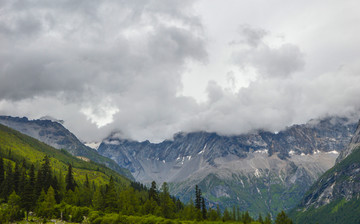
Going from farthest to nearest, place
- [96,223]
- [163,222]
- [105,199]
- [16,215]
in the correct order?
[105,199]
[163,222]
[96,223]
[16,215]

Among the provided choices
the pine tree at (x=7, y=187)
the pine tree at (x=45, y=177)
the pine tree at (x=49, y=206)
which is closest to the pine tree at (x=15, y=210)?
the pine tree at (x=49, y=206)

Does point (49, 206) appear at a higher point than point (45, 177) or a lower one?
lower

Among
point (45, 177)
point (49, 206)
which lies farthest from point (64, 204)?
point (45, 177)

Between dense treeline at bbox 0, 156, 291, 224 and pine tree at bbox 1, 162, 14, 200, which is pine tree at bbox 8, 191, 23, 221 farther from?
pine tree at bbox 1, 162, 14, 200

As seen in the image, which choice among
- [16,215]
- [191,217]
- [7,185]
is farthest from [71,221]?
[191,217]

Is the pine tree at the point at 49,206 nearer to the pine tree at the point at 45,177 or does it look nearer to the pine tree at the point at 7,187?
the pine tree at the point at 7,187

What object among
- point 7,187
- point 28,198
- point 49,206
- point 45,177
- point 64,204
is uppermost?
point 45,177

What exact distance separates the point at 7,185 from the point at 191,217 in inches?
3187

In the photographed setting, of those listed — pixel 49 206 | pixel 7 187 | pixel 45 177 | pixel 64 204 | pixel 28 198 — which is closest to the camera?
pixel 28 198

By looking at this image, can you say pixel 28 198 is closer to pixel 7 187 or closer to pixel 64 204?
pixel 64 204

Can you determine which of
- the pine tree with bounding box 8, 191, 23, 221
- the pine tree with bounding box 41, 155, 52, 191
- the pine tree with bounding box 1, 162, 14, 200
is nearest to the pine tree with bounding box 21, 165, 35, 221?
A: the pine tree with bounding box 8, 191, 23, 221

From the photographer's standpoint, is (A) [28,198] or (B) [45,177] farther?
(B) [45,177]

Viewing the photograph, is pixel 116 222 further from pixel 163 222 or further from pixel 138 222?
pixel 163 222

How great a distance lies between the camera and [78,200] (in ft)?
464
